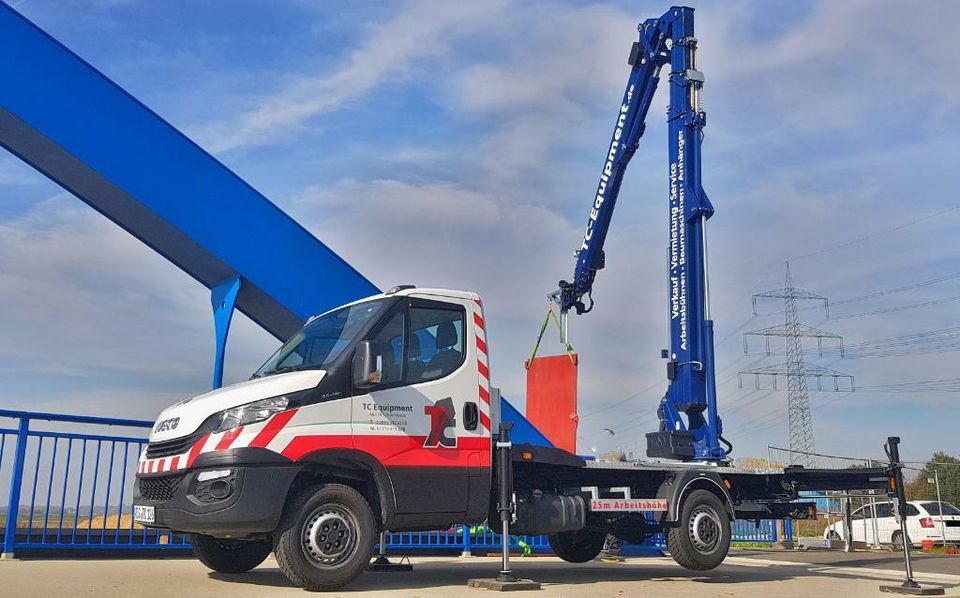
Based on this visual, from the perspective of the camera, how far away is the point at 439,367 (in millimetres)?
7836

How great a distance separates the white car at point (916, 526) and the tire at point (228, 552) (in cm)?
1632

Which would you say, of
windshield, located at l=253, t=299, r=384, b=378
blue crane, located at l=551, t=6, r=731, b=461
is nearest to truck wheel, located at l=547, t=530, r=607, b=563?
blue crane, located at l=551, t=6, r=731, b=461

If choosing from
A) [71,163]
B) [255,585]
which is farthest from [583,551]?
[71,163]

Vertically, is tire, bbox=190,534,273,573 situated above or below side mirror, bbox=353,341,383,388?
below

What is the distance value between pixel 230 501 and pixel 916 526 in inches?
782

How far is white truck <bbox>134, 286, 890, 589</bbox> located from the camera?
268 inches

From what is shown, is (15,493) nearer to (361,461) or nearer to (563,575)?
(361,461)

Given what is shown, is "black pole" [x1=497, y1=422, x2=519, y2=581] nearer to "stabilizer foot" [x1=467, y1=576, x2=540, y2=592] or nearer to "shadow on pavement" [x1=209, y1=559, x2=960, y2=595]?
"stabilizer foot" [x1=467, y1=576, x2=540, y2=592]

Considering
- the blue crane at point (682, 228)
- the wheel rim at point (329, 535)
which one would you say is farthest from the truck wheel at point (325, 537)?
the blue crane at point (682, 228)

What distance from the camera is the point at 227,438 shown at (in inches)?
267

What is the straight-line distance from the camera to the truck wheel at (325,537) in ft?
22.3

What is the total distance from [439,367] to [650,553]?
7136 millimetres

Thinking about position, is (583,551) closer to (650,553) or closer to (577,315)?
(650,553)

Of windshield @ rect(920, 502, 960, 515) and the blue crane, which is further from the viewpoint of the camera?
windshield @ rect(920, 502, 960, 515)
